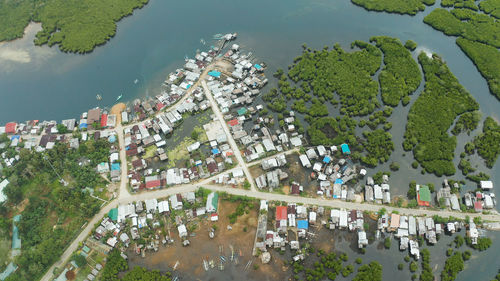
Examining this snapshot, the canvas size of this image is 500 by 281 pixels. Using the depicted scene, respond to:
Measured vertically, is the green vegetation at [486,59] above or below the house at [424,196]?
above

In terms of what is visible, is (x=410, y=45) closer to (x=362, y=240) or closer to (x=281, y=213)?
(x=362, y=240)

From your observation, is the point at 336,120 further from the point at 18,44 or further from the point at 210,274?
the point at 18,44

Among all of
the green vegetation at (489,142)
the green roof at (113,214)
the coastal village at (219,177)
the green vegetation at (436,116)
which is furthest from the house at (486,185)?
the green roof at (113,214)

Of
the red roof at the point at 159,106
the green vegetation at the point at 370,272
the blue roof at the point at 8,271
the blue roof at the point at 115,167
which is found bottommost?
the blue roof at the point at 8,271

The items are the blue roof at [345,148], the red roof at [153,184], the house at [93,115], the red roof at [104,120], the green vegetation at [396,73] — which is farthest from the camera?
the green vegetation at [396,73]

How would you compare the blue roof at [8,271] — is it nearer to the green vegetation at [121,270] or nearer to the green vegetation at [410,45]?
the green vegetation at [121,270]

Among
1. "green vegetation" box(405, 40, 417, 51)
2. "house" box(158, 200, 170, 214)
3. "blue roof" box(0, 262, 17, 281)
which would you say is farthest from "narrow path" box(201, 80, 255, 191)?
"green vegetation" box(405, 40, 417, 51)

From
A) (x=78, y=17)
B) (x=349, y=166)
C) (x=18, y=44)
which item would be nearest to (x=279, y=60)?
(x=349, y=166)
